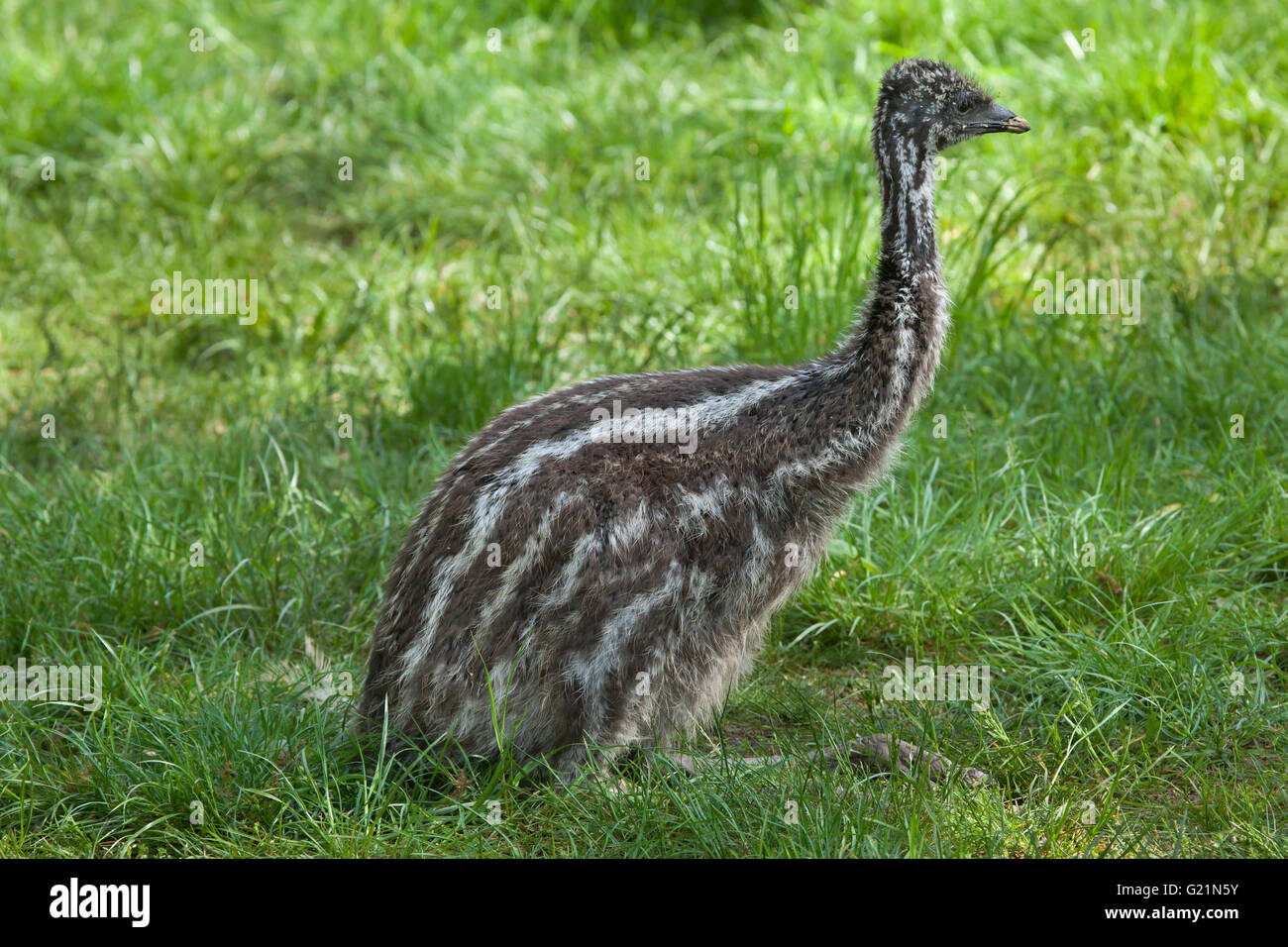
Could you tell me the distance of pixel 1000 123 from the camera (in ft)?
16.4

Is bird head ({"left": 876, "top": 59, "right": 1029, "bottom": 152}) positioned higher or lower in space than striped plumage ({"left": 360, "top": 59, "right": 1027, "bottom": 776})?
higher

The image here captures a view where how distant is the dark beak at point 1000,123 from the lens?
497cm

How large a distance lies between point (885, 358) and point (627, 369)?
92.4 inches

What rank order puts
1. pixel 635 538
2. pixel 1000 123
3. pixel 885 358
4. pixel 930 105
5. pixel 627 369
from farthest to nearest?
pixel 627 369
pixel 1000 123
pixel 930 105
pixel 885 358
pixel 635 538

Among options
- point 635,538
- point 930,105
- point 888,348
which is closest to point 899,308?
point 888,348

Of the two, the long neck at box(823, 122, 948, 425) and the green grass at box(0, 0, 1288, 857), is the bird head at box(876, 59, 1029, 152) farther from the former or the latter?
the green grass at box(0, 0, 1288, 857)

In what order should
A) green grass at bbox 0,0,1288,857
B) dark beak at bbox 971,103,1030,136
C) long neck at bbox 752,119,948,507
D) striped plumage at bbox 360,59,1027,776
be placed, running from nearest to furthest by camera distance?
1. striped plumage at bbox 360,59,1027,776
2. green grass at bbox 0,0,1288,857
3. long neck at bbox 752,119,948,507
4. dark beak at bbox 971,103,1030,136

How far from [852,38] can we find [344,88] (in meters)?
3.07

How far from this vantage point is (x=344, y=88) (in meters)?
9.17

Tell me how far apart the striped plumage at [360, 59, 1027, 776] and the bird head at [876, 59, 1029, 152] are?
174 mm

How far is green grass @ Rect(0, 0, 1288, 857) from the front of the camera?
445 cm

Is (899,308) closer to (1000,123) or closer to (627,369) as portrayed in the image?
(1000,123)

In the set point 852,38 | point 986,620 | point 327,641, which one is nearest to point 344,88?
point 852,38

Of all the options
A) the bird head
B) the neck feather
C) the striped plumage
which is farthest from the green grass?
the bird head
